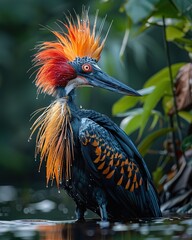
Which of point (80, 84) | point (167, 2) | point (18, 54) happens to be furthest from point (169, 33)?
point (18, 54)

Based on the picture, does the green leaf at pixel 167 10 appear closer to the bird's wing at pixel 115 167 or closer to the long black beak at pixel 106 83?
the long black beak at pixel 106 83

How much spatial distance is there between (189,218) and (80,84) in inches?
46.9

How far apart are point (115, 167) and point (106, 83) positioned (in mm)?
617

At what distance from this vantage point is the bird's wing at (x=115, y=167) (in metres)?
6.18

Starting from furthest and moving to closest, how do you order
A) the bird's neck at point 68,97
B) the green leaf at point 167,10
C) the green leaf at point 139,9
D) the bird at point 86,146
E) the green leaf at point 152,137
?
1. the green leaf at point 152,137
2. the green leaf at point 167,10
3. the bird's neck at point 68,97
4. the bird at point 86,146
5. the green leaf at point 139,9

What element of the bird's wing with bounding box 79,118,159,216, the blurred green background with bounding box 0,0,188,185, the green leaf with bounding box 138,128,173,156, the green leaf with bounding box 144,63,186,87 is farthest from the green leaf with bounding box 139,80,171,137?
the blurred green background with bounding box 0,0,188,185

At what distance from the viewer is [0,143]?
1780 cm

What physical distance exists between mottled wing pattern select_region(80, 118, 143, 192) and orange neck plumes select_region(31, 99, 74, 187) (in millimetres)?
126

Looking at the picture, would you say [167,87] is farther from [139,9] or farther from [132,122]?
[139,9]

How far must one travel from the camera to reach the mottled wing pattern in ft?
20.3

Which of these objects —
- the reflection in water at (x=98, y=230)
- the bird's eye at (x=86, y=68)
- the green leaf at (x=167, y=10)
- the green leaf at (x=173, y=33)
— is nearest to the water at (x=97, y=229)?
the reflection in water at (x=98, y=230)

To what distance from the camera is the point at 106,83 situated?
6.54 m

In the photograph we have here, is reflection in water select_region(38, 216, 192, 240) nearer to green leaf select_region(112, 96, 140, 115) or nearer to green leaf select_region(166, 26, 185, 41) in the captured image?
green leaf select_region(112, 96, 140, 115)

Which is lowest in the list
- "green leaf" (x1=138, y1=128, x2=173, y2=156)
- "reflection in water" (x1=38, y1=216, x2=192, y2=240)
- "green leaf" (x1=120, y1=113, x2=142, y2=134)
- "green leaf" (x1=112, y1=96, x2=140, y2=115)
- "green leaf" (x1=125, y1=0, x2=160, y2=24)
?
"reflection in water" (x1=38, y1=216, x2=192, y2=240)
